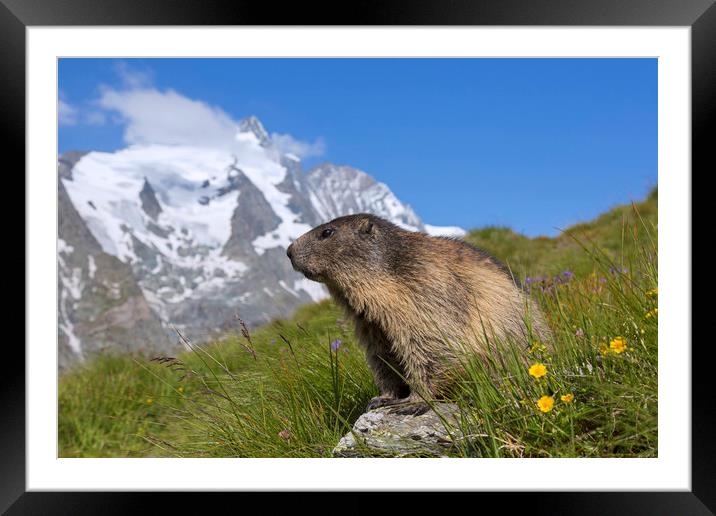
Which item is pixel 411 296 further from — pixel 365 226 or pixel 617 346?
pixel 617 346

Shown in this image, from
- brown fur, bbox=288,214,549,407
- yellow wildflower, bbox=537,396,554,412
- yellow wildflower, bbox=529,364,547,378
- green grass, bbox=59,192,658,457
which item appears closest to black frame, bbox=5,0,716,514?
green grass, bbox=59,192,658,457

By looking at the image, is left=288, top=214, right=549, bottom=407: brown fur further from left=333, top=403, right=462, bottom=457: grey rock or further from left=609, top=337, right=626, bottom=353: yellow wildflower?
left=609, top=337, right=626, bottom=353: yellow wildflower

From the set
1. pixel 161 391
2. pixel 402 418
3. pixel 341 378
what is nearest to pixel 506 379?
pixel 402 418

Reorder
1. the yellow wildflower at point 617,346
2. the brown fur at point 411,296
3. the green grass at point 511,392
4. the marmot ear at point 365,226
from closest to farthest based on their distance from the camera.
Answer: the green grass at point 511,392 < the yellow wildflower at point 617,346 < the brown fur at point 411,296 < the marmot ear at point 365,226
